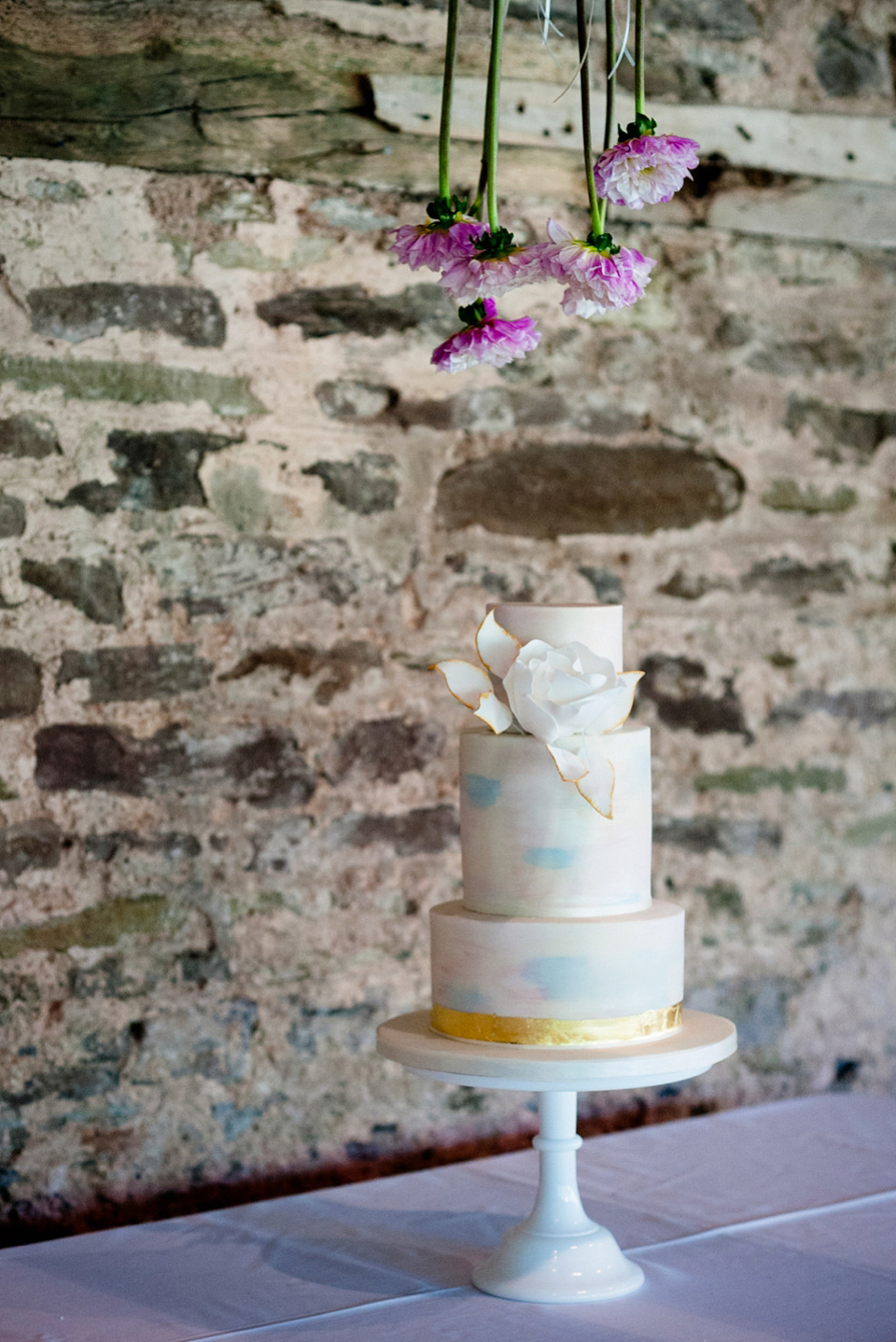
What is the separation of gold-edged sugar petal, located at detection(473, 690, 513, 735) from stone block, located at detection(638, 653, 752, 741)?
0.84 m

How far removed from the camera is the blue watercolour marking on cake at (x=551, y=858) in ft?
4.79

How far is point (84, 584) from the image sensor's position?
6.37ft

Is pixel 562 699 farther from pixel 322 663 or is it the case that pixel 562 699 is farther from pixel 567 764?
pixel 322 663

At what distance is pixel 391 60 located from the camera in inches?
82.3

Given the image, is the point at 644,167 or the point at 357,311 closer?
the point at 644,167

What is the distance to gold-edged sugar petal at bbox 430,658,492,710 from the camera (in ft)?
4.97

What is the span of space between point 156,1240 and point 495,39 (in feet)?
5.07

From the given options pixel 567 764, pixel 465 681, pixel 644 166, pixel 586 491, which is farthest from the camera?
pixel 586 491

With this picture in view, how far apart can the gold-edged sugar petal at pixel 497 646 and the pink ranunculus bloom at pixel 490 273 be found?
38 cm

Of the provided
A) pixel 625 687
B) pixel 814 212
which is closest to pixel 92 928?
pixel 625 687

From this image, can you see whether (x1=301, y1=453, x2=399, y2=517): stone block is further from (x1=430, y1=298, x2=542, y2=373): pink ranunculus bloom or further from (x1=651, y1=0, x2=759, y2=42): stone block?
(x1=651, y1=0, x2=759, y2=42): stone block

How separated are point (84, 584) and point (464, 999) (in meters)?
0.89

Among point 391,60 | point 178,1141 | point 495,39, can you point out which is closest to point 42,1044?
point 178,1141

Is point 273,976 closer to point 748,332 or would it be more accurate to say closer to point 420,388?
point 420,388
